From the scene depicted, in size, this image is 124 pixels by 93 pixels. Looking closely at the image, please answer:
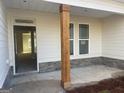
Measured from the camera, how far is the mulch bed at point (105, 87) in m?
4.31

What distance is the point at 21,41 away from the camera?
6539 millimetres

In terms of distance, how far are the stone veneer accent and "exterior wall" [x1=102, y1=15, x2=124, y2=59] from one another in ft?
0.98

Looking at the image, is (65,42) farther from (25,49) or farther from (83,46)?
(83,46)

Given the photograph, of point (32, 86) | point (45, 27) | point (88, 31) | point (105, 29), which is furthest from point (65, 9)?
point (105, 29)

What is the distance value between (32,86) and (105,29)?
5750mm

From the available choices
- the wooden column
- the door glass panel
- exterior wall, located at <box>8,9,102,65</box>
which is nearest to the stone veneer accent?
exterior wall, located at <box>8,9,102,65</box>

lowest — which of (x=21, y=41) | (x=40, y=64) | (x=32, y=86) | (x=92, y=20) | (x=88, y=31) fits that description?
(x=32, y=86)

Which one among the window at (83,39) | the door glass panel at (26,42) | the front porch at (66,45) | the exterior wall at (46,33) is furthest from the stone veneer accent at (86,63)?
the door glass panel at (26,42)

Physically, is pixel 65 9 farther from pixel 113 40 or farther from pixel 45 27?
pixel 113 40

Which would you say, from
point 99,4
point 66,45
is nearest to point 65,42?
point 66,45

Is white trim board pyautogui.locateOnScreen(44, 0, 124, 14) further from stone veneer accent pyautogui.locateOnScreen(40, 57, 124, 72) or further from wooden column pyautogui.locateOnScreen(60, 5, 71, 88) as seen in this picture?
stone veneer accent pyautogui.locateOnScreen(40, 57, 124, 72)

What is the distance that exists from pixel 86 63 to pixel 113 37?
2.18 metres

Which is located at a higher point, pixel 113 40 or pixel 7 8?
pixel 7 8

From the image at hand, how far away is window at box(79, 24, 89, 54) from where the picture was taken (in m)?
8.01
